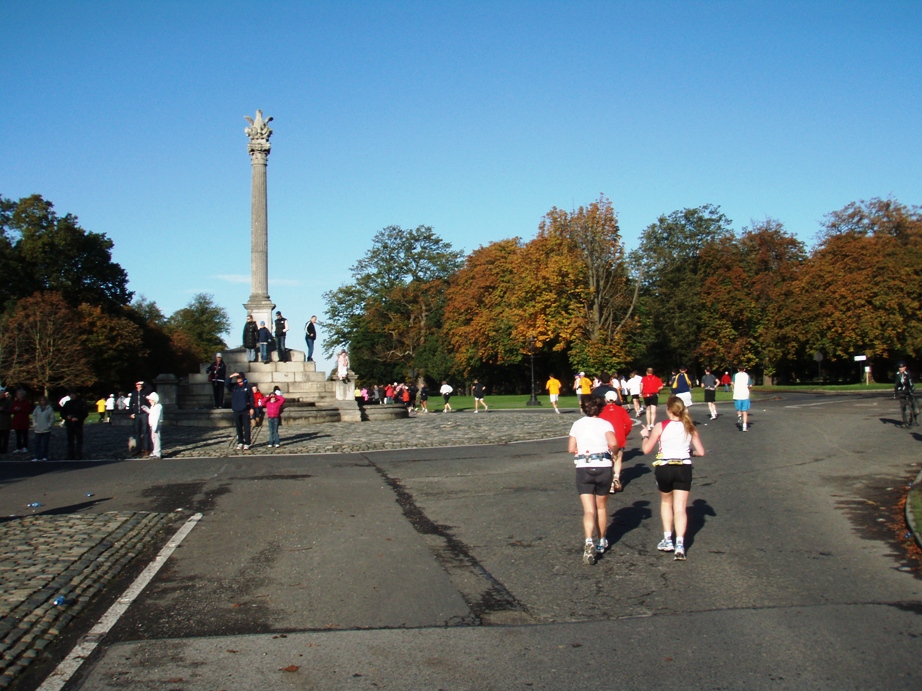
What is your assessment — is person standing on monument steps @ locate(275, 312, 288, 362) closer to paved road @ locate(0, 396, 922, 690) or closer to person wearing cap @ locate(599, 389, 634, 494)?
paved road @ locate(0, 396, 922, 690)

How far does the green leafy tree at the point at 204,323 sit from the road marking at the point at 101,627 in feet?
390

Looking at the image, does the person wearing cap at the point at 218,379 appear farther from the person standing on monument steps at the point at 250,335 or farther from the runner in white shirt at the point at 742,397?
the runner in white shirt at the point at 742,397

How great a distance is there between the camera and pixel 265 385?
36.5 m

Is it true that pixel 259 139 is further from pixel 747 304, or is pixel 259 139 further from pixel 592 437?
pixel 747 304

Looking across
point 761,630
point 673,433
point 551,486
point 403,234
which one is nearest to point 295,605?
point 761,630

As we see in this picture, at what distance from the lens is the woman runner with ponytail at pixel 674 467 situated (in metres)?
8.84

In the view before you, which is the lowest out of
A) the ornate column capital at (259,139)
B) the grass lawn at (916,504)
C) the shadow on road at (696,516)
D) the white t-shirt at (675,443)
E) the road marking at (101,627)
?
the road marking at (101,627)

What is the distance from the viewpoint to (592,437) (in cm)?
893

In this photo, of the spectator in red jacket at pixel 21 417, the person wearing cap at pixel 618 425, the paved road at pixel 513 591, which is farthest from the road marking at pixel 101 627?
the spectator in red jacket at pixel 21 417

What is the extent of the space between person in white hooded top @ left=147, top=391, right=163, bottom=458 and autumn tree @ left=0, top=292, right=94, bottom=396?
1696 inches

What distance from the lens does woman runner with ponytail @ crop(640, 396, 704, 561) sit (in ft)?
29.0

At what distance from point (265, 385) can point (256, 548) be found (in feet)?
90.4

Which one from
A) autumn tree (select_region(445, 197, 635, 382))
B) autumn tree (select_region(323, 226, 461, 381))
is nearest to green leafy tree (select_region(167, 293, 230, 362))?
autumn tree (select_region(323, 226, 461, 381))

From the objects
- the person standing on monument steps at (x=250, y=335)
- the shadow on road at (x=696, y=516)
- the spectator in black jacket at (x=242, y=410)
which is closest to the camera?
the shadow on road at (x=696, y=516)
